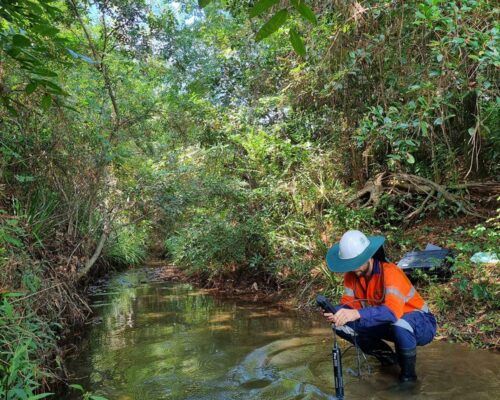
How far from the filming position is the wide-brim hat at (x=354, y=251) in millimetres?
3645

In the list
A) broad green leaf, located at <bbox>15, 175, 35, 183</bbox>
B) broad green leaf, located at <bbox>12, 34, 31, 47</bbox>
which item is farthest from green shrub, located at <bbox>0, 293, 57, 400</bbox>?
broad green leaf, located at <bbox>12, 34, 31, 47</bbox>

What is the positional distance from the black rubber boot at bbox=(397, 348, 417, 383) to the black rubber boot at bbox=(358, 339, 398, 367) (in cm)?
29

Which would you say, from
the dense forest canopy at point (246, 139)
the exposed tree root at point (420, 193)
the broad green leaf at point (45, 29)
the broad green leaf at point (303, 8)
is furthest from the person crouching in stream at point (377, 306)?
the exposed tree root at point (420, 193)

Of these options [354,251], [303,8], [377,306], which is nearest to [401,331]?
[377,306]

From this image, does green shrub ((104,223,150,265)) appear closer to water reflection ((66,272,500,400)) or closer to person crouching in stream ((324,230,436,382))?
water reflection ((66,272,500,400))

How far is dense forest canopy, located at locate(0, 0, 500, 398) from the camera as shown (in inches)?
200

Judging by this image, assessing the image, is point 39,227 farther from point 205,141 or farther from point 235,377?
point 205,141

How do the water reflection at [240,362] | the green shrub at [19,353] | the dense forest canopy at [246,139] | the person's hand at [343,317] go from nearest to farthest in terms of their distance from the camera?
the green shrub at [19,353]
the person's hand at [343,317]
the water reflection at [240,362]
the dense forest canopy at [246,139]

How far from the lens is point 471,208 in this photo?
292 inches

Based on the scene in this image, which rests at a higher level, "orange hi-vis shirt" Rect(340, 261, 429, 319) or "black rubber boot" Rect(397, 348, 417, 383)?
"orange hi-vis shirt" Rect(340, 261, 429, 319)

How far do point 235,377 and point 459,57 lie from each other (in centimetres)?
391

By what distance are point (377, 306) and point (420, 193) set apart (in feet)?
16.3

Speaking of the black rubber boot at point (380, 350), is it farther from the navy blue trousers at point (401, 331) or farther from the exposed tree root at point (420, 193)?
the exposed tree root at point (420, 193)

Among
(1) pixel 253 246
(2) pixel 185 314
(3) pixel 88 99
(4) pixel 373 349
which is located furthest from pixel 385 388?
(3) pixel 88 99
